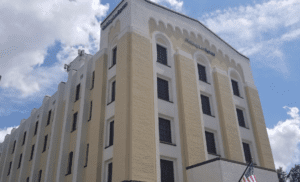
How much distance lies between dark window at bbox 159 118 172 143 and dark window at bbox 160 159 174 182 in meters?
1.56

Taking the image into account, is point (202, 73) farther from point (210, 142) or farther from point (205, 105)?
point (210, 142)

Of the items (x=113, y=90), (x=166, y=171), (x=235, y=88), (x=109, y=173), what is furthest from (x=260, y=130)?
(x=109, y=173)

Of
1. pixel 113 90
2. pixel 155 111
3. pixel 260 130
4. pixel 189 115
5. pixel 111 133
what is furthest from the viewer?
pixel 260 130

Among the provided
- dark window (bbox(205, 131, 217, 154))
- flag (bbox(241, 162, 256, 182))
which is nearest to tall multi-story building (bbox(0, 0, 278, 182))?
dark window (bbox(205, 131, 217, 154))

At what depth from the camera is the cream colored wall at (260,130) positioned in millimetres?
23328

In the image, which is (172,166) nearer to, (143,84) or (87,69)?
(143,84)

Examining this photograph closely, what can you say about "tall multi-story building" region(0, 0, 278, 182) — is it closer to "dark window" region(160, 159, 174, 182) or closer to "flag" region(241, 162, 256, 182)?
"dark window" region(160, 159, 174, 182)

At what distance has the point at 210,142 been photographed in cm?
2114

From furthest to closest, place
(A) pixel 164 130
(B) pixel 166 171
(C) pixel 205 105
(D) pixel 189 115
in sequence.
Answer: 1. (C) pixel 205 105
2. (D) pixel 189 115
3. (A) pixel 164 130
4. (B) pixel 166 171

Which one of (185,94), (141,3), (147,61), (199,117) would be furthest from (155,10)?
(199,117)

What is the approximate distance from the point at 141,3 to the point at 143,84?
765cm

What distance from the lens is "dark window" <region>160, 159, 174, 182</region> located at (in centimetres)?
1712

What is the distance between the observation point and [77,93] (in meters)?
26.2

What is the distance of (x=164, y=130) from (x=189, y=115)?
95.6 inches
